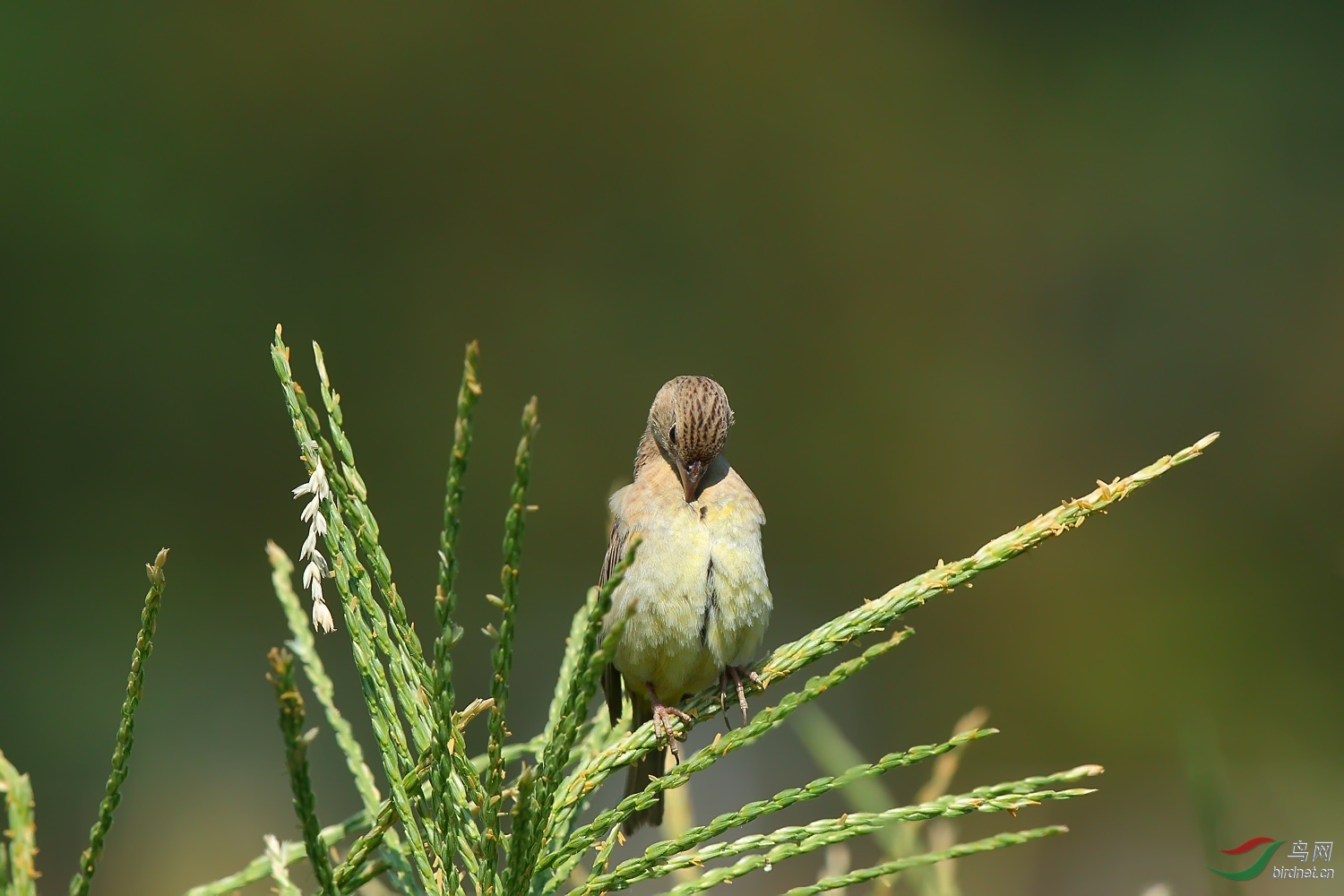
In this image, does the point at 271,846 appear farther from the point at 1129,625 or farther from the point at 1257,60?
the point at 1257,60

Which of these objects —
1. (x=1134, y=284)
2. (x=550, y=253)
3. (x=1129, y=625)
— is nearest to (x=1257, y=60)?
(x=1134, y=284)

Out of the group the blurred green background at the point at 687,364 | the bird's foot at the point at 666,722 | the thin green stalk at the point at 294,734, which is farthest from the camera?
the blurred green background at the point at 687,364

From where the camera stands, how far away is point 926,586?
2.86 ft

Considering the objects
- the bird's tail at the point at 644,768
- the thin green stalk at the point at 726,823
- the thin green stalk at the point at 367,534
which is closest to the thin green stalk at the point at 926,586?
the thin green stalk at the point at 726,823

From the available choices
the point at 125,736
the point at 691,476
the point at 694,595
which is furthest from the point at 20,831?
the point at 691,476

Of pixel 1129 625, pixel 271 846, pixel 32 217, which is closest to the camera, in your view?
pixel 271 846

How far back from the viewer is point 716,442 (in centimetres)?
180

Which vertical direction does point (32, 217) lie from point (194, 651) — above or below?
above

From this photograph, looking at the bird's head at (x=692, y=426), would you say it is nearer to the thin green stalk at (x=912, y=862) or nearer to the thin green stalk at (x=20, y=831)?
the thin green stalk at (x=912, y=862)

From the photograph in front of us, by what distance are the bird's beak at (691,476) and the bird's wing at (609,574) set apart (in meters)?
0.13

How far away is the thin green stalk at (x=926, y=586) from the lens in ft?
2.64

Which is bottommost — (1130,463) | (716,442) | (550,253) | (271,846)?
(271,846)

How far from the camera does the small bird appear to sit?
1638 mm

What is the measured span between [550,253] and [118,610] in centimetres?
296
